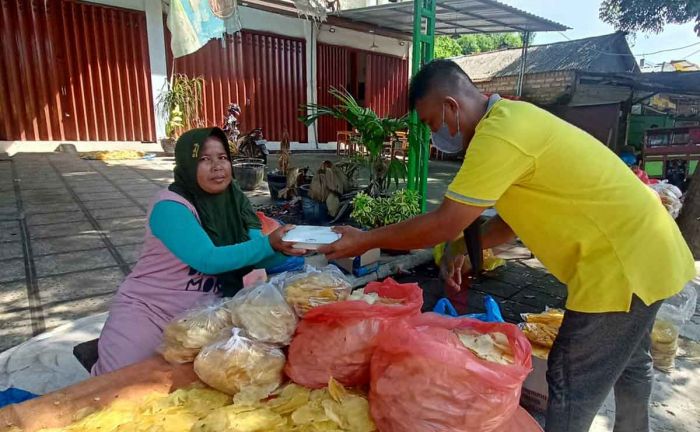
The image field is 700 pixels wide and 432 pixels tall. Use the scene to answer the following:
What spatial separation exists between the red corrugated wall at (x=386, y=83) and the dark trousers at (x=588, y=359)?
12964 millimetres

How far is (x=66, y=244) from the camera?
4.25 m

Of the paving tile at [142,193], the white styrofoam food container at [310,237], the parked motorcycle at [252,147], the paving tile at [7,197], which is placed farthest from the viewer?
the parked motorcycle at [252,147]

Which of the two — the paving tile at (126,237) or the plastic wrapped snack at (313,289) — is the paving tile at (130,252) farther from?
the plastic wrapped snack at (313,289)

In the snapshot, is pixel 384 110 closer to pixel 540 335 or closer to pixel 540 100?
pixel 540 100

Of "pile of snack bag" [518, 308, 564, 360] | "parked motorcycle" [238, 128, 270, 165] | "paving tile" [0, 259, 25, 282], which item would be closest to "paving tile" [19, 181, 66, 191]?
"parked motorcycle" [238, 128, 270, 165]

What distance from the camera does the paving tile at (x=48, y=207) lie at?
5.29m

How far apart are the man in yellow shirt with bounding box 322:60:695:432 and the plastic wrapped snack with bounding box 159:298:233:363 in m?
0.71

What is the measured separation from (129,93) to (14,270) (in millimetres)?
7538

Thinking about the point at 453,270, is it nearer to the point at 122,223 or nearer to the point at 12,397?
the point at 12,397

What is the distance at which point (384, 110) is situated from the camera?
1490 cm

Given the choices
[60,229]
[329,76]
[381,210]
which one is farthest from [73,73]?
[381,210]

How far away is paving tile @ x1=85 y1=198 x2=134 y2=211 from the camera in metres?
5.68

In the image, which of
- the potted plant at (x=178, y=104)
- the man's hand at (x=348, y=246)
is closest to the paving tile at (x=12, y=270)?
the man's hand at (x=348, y=246)

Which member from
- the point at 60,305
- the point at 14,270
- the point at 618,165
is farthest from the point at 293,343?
the point at 14,270
